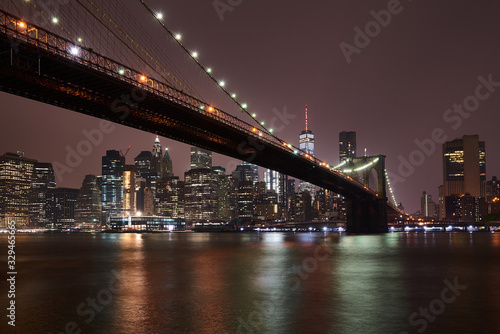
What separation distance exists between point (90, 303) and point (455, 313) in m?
11.2

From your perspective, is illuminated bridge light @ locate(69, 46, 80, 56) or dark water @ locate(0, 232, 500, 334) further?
illuminated bridge light @ locate(69, 46, 80, 56)

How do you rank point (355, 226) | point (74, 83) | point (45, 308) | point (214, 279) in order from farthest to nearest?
point (355, 226), point (74, 83), point (214, 279), point (45, 308)

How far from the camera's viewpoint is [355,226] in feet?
338

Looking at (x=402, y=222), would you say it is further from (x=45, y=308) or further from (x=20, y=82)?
(x=45, y=308)

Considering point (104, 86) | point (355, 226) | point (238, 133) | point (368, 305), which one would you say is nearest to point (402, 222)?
point (355, 226)

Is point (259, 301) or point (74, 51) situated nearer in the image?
point (259, 301)

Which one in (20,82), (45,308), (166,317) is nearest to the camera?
(166,317)

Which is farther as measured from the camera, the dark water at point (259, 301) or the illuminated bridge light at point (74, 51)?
the illuminated bridge light at point (74, 51)

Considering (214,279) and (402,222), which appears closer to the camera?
(214,279)

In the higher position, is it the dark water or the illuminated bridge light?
the illuminated bridge light

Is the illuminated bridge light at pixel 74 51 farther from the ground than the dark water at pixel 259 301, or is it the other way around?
the illuminated bridge light at pixel 74 51

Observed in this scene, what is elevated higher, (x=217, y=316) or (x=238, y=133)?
(x=238, y=133)

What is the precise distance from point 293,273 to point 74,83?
22205mm

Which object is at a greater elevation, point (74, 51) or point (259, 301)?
point (74, 51)
